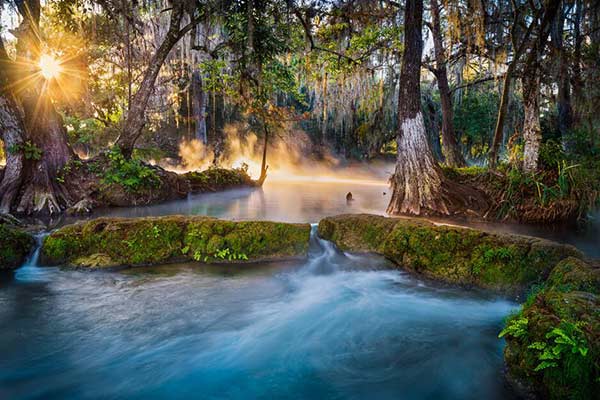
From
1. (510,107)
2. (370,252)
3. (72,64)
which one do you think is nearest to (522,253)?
(370,252)

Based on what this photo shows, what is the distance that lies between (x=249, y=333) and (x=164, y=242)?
2470mm

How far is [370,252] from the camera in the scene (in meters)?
6.23

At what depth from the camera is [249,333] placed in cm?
429

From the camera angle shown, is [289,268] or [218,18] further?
[218,18]

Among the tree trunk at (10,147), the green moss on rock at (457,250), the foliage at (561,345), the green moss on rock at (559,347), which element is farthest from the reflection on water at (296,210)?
the foliage at (561,345)

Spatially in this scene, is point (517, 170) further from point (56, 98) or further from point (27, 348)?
point (56, 98)

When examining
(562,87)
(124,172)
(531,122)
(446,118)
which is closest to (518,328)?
(531,122)

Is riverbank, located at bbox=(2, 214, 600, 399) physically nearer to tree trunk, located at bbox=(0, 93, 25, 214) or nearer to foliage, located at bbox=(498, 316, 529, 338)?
foliage, located at bbox=(498, 316, 529, 338)

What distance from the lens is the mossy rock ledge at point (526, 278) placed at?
2.43m

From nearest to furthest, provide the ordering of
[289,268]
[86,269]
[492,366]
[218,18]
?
[492,366] < [86,269] < [289,268] < [218,18]

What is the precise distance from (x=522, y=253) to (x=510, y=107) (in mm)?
16091

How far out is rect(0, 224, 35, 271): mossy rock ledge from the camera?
5.46 meters

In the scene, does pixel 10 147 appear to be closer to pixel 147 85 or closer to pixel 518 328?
pixel 147 85

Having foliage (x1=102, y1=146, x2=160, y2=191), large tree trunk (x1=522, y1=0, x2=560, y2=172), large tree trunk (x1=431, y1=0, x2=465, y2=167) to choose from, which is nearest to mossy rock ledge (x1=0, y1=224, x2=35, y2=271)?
foliage (x1=102, y1=146, x2=160, y2=191)
